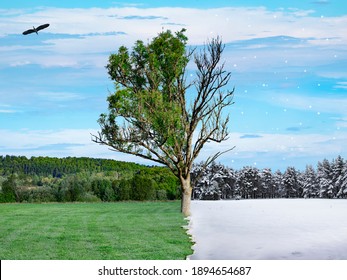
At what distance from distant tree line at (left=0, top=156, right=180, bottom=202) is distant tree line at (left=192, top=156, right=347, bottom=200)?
5.85 meters

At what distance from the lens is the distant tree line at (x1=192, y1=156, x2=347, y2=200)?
44875mm

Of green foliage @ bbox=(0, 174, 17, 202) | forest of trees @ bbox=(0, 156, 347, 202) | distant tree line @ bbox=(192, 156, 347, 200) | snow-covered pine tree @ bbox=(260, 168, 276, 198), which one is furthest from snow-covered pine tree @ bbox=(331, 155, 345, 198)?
green foliage @ bbox=(0, 174, 17, 202)

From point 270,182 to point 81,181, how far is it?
35.1 metres

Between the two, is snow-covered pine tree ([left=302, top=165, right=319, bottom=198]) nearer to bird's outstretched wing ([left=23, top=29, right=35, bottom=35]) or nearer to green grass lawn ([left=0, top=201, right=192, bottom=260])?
green grass lawn ([left=0, top=201, right=192, bottom=260])

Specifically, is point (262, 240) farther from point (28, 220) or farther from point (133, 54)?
point (133, 54)

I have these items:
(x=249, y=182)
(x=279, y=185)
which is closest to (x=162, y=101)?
(x=249, y=182)

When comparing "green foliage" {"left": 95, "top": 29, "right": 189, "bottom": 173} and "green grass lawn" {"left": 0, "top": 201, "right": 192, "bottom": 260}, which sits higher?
"green foliage" {"left": 95, "top": 29, "right": 189, "bottom": 173}

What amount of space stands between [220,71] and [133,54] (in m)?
3.79

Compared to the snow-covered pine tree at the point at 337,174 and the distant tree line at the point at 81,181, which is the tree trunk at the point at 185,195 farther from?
the snow-covered pine tree at the point at 337,174

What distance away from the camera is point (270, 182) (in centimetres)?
6444

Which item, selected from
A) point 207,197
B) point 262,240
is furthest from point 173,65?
point 207,197

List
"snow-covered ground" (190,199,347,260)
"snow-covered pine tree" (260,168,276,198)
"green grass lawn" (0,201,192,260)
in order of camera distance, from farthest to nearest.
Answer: "snow-covered pine tree" (260,168,276,198) → "green grass lawn" (0,201,192,260) → "snow-covered ground" (190,199,347,260)

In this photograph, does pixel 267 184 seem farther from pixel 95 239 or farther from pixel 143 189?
pixel 95 239
